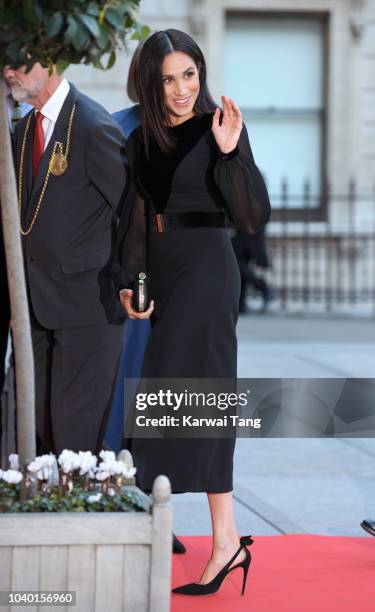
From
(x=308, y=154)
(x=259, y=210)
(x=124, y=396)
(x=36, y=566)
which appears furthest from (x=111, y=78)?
(x=36, y=566)

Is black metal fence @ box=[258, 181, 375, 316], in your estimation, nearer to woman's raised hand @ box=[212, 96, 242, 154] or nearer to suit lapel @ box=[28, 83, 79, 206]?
suit lapel @ box=[28, 83, 79, 206]

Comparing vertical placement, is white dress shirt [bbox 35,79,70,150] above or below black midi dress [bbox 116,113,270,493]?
above

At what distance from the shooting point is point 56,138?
476 cm

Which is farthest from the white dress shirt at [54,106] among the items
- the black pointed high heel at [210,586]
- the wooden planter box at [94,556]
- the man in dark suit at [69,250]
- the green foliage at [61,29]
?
the wooden planter box at [94,556]

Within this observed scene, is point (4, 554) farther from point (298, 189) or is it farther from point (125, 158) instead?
point (298, 189)

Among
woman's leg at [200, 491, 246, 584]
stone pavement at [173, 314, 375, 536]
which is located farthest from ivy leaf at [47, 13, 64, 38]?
stone pavement at [173, 314, 375, 536]

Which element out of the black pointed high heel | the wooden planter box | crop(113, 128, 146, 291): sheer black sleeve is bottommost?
the black pointed high heel

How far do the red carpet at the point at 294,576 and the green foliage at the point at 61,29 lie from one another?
5.97 feet

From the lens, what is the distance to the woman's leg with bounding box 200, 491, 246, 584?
172 inches

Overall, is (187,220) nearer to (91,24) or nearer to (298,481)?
(91,24)

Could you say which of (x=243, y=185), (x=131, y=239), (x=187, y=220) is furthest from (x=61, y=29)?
(x=131, y=239)

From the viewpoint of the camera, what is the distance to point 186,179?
4.40 m

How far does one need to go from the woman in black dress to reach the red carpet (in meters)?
0.12

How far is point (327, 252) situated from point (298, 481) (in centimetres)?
1014
